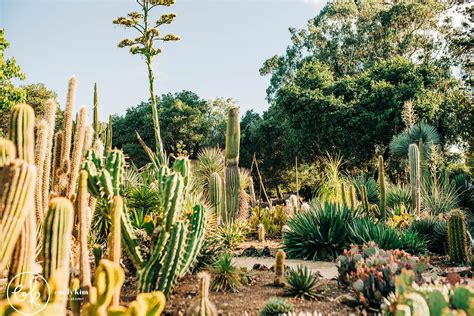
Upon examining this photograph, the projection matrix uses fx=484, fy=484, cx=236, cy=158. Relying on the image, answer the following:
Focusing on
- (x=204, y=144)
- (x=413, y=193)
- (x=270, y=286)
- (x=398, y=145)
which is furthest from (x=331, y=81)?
(x=270, y=286)

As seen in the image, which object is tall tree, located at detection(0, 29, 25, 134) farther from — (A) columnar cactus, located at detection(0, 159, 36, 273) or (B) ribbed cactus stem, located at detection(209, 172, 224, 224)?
(A) columnar cactus, located at detection(0, 159, 36, 273)

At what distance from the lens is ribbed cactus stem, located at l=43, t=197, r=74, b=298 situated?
110 inches

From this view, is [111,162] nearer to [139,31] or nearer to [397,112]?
[139,31]

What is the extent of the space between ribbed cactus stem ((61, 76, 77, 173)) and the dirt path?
2592mm

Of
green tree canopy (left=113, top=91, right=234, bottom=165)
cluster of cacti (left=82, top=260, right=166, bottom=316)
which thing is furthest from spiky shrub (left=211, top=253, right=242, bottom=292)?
green tree canopy (left=113, top=91, right=234, bottom=165)

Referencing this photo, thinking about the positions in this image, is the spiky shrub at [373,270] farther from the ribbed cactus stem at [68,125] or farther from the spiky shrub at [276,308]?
the ribbed cactus stem at [68,125]

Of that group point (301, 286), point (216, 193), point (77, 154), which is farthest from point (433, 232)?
point (77, 154)

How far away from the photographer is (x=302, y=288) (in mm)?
4914

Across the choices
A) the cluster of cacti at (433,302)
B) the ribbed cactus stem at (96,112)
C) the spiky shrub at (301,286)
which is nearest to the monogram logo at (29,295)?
the cluster of cacti at (433,302)

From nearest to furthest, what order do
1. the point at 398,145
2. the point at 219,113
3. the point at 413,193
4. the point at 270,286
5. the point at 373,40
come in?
the point at 270,286
the point at 413,193
the point at 398,145
the point at 373,40
the point at 219,113

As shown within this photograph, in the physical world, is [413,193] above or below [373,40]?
below

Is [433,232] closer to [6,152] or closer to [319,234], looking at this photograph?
[319,234]

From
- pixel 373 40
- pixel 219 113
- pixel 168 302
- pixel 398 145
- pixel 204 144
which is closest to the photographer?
pixel 168 302

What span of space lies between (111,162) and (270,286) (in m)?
2.22
